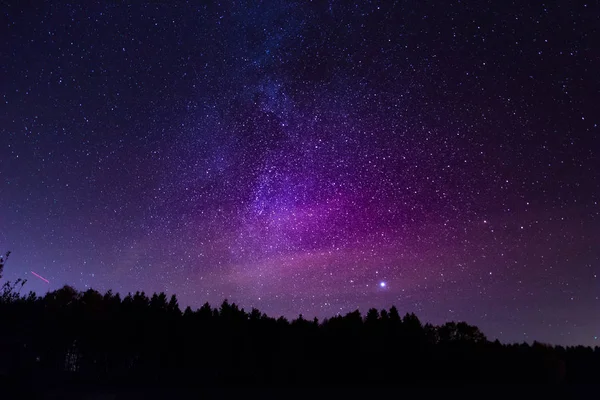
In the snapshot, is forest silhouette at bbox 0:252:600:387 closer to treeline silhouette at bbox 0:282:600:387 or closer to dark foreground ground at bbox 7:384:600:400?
treeline silhouette at bbox 0:282:600:387

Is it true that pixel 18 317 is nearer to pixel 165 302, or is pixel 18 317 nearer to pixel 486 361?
pixel 165 302

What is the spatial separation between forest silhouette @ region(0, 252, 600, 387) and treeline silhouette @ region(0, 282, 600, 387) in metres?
0.10

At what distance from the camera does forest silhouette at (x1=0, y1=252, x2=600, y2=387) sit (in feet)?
130

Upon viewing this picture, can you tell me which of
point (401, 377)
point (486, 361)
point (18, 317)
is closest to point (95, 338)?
point (18, 317)

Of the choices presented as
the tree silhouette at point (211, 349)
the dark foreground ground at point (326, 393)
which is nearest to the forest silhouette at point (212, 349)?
the tree silhouette at point (211, 349)

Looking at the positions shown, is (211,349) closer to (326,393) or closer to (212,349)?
(212,349)

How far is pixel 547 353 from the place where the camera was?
→ 55062 mm

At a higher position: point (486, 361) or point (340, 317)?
point (340, 317)

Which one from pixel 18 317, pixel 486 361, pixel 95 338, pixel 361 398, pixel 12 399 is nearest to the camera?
pixel 12 399

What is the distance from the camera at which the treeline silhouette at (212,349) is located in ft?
130

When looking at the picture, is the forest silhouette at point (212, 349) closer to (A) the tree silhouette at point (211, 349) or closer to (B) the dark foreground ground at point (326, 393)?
(A) the tree silhouette at point (211, 349)

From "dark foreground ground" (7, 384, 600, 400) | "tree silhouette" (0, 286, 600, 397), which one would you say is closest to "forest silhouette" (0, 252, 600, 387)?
"tree silhouette" (0, 286, 600, 397)

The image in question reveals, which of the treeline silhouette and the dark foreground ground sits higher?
the treeline silhouette

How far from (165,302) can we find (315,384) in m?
21.6
